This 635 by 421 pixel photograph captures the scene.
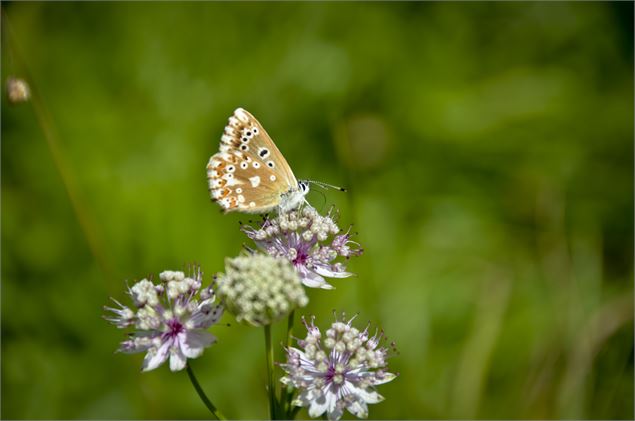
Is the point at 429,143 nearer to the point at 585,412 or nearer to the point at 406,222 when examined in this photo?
the point at 406,222

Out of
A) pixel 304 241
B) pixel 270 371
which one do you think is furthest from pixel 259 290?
pixel 304 241

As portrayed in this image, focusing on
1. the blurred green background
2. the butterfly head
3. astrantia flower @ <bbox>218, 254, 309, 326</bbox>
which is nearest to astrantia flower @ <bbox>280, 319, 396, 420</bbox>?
astrantia flower @ <bbox>218, 254, 309, 326</bbox>

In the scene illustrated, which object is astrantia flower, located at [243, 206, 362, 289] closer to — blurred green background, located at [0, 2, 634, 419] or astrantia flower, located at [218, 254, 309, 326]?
astrantia flower, located at [218, 254, 309, 326]

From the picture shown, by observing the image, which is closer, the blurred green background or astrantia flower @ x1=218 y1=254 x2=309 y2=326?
astrantia flower @ x1=218 y1=254 x2=309 y2=326

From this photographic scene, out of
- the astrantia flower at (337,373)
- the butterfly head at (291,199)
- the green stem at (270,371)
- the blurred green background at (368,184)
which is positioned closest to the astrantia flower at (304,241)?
the butterfly head at (291,199)

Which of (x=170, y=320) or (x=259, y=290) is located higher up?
(x=259, y=290)

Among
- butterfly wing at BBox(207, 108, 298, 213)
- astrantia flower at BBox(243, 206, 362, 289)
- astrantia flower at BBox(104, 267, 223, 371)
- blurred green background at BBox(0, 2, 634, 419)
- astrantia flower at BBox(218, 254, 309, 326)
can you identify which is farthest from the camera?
blurred green background at BBox(0, 2, 634, 419)

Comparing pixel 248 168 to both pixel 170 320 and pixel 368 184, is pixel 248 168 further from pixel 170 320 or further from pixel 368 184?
pixel 368 184
